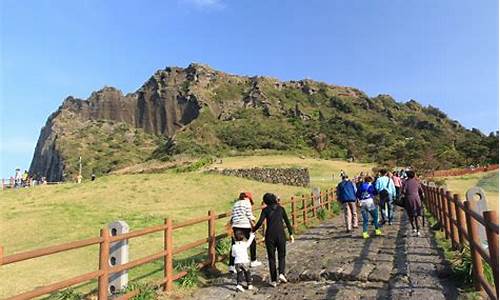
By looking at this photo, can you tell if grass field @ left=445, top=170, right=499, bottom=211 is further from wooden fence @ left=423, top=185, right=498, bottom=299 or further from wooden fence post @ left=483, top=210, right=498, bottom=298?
wooden fence post @ left=483, top=210, right=498, bottom=298

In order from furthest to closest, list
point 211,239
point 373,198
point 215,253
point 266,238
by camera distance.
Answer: point 373,198, point 215,253, point 211,239, point 266,238

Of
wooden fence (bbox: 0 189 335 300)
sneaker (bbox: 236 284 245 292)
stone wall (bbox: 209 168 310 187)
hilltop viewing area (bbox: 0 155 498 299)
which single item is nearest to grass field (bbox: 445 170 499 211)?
stone wall (bbox: 209 168 310 187)

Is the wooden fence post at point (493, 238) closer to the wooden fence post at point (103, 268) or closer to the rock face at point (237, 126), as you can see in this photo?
the wooden fence post at point (103, 268)

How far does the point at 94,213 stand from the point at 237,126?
8689cm

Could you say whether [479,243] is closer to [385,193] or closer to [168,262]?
[168,262]

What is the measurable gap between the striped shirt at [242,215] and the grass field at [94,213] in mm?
2756

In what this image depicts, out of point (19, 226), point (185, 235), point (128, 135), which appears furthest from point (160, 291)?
point (128, 135)

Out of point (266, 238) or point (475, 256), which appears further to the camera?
point (266, 238)

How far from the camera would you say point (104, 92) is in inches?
6781

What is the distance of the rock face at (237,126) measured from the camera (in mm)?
82812

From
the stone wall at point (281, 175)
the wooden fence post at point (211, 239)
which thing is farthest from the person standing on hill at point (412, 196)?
the stone wall at point (281, 175)

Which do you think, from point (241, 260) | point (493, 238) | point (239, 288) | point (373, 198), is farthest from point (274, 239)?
point (373, 198)

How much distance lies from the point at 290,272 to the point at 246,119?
109 meters

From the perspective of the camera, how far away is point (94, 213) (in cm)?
1978
